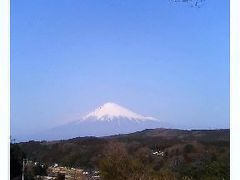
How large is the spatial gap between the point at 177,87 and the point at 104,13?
1.76 feet

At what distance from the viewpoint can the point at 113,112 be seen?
2426 millimetres

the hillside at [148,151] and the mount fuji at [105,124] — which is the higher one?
the mount fuji at [105,124]

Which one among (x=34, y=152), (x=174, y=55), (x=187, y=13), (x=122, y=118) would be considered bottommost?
(x=34, y=152)

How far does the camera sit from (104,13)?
2488 mm

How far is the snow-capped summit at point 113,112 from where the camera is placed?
244cm

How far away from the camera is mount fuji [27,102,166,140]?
244 centimetres

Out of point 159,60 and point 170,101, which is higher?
point 159,60

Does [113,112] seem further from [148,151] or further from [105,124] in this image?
[148,151]

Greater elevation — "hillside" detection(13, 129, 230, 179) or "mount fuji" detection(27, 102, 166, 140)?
"mount fuji" detection(27, 102, 166, 140)

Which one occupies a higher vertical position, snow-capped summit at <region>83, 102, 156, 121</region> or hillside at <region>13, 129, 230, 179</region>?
snow-capped summit at <region>83, 102, 156, 121</region>

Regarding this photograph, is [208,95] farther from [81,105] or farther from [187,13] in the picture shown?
[81,105]

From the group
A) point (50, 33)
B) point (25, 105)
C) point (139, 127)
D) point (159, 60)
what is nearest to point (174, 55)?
point (159, 60)

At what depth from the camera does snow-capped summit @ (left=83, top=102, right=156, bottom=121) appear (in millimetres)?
2436

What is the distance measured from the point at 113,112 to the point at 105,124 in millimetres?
103
